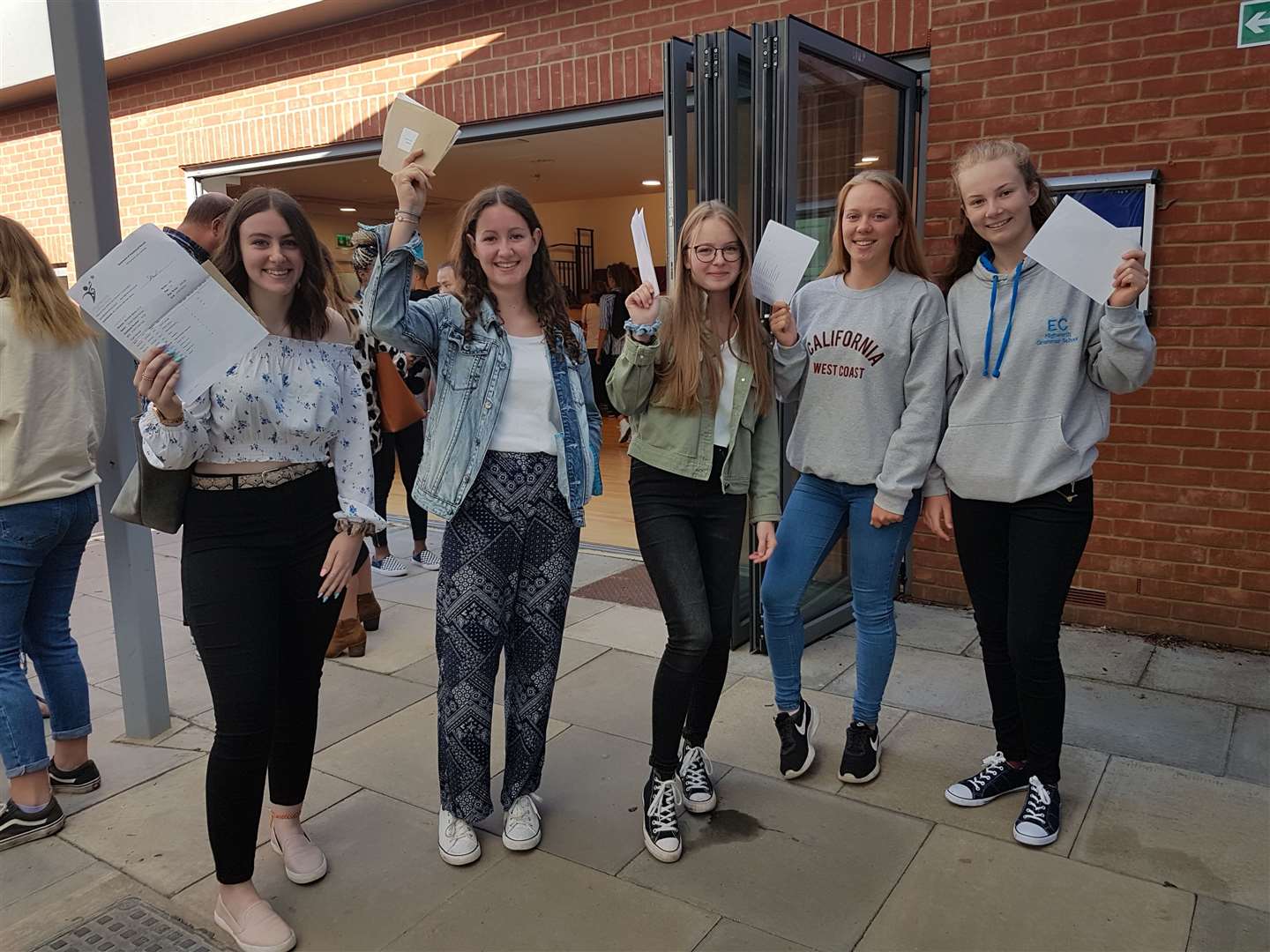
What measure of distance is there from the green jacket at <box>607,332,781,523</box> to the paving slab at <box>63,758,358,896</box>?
1.56 meters

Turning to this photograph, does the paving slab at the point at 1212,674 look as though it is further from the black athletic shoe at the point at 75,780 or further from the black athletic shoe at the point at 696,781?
the black athletic shoe at the point at 75,780

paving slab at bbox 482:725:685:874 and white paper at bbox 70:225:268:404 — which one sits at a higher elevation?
white paper at bbox 70:225:268:404

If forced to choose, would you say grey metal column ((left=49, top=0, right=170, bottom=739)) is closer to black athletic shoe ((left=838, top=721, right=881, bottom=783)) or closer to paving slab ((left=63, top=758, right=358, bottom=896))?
paving slab ((left=63, top=758, right=358, bottom=896))

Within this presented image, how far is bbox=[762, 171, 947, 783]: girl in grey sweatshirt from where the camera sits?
2.90 metres

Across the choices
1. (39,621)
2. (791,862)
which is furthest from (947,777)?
(39,621)

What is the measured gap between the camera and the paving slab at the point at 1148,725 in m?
3.39

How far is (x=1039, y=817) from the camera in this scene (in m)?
2.83

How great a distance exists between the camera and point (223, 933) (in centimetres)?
249

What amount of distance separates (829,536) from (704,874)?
112 cm

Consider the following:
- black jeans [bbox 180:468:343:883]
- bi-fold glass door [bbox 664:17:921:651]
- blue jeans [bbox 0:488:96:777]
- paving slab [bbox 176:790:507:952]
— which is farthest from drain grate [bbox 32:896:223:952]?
bi-fold glass door [bbox 664:17:921:651]

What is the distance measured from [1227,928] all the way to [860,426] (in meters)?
1.62

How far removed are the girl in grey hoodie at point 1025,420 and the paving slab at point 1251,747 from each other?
0.85m

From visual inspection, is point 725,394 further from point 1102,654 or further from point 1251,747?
point 1102,654

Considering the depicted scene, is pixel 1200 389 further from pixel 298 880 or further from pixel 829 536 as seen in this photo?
pixel 298 880
